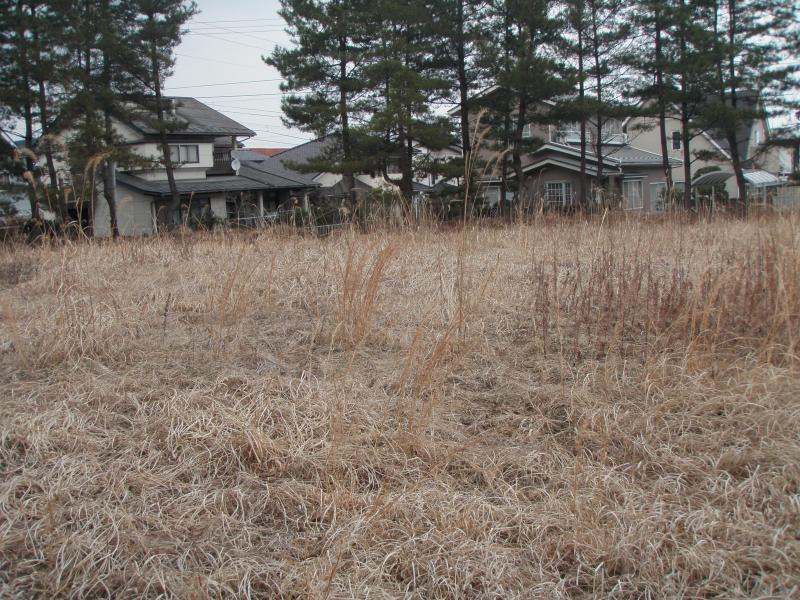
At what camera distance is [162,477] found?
2.20 metres

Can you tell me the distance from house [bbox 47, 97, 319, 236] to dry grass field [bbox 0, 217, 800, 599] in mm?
18651

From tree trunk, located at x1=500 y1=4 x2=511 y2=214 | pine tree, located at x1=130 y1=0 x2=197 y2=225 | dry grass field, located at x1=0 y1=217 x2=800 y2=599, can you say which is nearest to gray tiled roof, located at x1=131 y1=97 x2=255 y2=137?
pine tree, located at x1=130 y1=0 x2=197 y2=225

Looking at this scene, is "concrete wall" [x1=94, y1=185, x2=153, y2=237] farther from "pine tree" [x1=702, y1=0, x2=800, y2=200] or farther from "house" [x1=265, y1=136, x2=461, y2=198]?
"pine tree" [x1=702, y1=0, x2=800, y2=200]

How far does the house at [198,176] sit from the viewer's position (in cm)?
2362

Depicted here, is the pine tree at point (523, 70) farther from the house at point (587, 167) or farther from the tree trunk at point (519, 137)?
the house at point (587, 167)

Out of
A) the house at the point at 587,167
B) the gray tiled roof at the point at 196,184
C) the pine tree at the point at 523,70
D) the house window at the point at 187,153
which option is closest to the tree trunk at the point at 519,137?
the pine tree at the point at 523,70

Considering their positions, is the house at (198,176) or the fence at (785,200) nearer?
the fence at (785,200)

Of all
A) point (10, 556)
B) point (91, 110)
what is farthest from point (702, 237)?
point (91, 110)

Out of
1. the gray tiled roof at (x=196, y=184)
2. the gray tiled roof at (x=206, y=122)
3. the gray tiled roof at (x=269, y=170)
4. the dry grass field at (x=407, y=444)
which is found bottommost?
the dry grass field at (x=407, y=444)

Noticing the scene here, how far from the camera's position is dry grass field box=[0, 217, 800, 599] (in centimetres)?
179

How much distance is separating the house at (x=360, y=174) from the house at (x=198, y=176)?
1.32 meters

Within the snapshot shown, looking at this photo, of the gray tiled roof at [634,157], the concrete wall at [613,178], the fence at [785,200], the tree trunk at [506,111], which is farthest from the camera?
the gray tiled roof at [634,157]

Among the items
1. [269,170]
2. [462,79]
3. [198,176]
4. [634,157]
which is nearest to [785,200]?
[462,79]

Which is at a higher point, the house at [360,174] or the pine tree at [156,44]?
the pine tree at [156,44]
